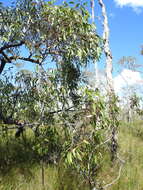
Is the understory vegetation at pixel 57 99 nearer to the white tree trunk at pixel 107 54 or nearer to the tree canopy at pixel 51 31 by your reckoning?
the tree canopy at pixel 51 31

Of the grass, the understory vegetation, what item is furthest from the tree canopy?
the grass

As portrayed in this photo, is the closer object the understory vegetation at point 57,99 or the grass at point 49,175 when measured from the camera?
the understory vegetation at point 57,99

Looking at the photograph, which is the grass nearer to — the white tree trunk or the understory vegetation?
the understory vegetation

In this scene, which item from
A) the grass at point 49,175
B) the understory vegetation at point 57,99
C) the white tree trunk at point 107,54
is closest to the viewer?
the understory vegetation at point 57,99

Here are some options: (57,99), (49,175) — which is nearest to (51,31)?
(57,99)

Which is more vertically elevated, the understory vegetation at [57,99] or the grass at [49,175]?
the understory vegetation at [57,99]

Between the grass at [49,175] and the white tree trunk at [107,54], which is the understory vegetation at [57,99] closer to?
the grass at [49,175]

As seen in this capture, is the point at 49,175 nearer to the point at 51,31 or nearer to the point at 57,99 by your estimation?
the point at 57,99

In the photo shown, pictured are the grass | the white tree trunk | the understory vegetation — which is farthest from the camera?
the white tree trunk

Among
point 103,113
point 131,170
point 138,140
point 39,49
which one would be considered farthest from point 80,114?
point 138,140

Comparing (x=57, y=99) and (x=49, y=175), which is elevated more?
(x=57, y=99)

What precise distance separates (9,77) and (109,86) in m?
3.35

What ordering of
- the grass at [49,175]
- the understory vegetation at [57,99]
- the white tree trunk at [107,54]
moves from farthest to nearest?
the white tree trunk at [107,54] < the grass at [49,175] < the understory vegetation at [57,99]

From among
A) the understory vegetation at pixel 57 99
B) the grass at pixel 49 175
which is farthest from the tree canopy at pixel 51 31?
the grass at pixel 49 175
